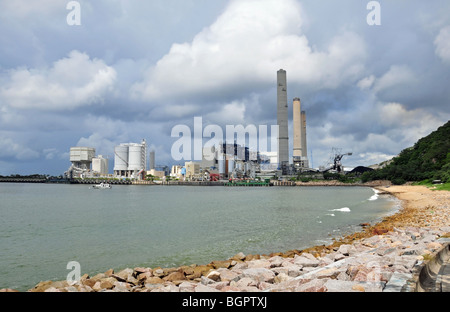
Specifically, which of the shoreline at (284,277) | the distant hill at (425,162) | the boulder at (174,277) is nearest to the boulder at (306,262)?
the shoreline at (284,277)

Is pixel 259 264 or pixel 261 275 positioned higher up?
pixel 261 275

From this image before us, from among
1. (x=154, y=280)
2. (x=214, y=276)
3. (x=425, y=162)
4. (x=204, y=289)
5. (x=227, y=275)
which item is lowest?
(x=154, y=280)

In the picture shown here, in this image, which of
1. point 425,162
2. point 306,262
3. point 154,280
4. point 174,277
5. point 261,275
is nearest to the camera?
point 261,275

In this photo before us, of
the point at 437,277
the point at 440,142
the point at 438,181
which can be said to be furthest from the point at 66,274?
the point at 440,142

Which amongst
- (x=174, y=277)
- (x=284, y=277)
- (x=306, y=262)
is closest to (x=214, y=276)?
(x=174, y=277)

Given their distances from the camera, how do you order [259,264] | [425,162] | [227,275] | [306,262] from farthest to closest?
[425,162], [259,264], [306,262], [227,275]

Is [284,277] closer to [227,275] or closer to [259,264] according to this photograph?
[227,275]

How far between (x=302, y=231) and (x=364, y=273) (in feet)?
56.3

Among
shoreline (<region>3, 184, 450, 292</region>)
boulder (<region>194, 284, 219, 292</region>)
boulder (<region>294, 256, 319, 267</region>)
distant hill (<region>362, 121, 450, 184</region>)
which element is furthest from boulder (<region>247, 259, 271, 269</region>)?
distant hill (<region>362, 121, 450, 184</region>)

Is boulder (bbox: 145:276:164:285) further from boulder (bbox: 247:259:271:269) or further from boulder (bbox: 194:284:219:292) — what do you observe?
boulder (bbox: 247:259:271:269)

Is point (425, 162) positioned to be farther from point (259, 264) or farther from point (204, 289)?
point (204, 289)

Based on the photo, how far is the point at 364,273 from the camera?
8.65 metres

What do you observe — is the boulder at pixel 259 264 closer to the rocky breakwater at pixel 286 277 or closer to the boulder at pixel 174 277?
the rocky breakwater at pixel 286 277

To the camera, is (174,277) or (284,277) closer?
(284,277)
